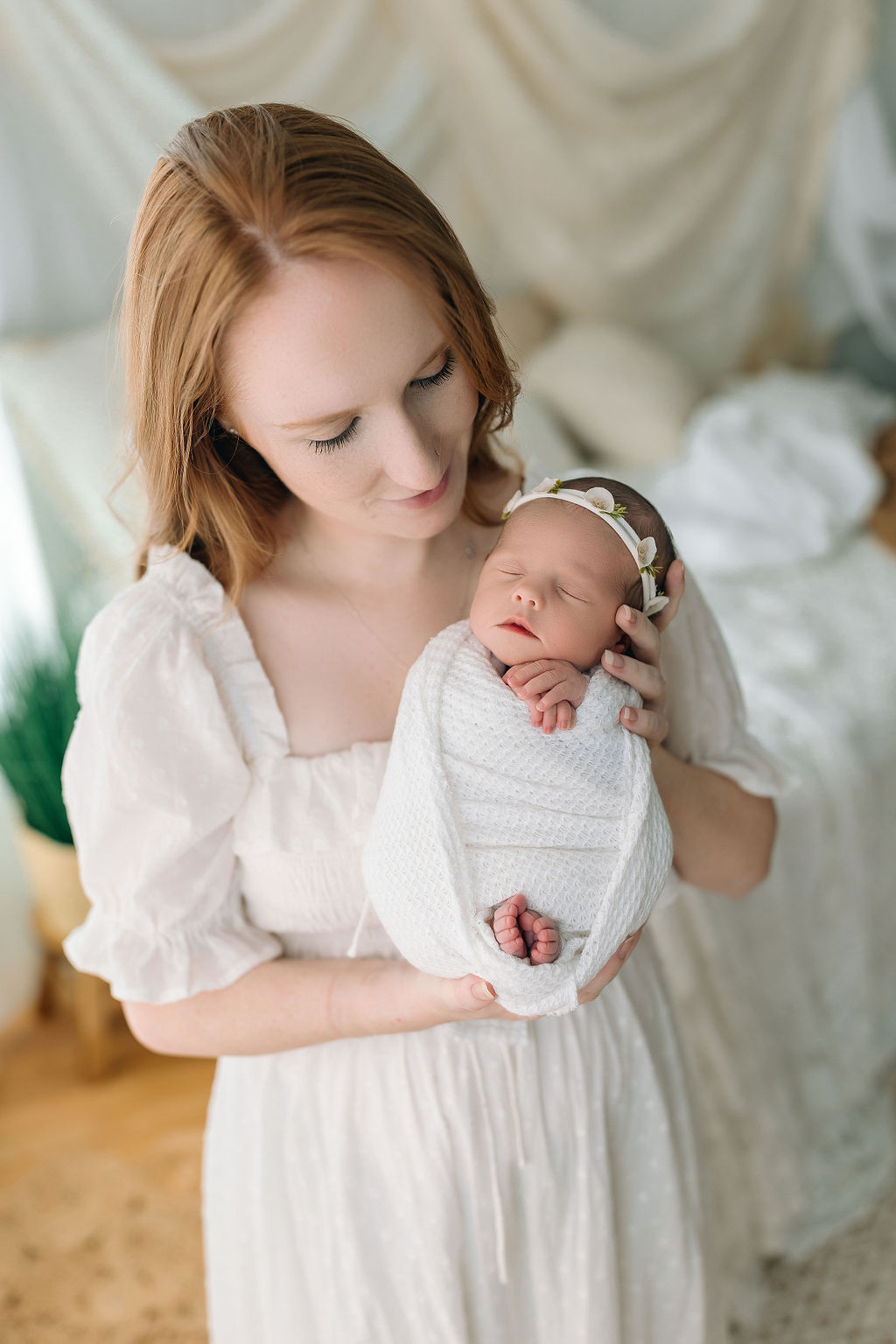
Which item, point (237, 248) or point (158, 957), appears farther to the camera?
point (158, 957)

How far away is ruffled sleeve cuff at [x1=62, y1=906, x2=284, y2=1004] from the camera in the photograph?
0.87 metres

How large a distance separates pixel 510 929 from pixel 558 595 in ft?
0.81

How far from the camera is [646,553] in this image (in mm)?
842

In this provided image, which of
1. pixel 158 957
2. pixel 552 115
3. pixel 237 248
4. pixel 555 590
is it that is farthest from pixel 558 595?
pixel 552 115

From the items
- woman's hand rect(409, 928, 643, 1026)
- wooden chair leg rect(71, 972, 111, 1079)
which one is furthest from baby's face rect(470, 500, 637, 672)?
wooden chair leg rect(71, 972, 111, 1079)

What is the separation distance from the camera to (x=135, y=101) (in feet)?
5.61

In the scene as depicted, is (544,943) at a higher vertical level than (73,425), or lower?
higher

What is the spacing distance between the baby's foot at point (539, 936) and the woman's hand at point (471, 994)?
0.15 ft

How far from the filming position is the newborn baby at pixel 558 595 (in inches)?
30.8

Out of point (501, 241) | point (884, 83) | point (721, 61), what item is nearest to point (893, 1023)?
point (501, 241)

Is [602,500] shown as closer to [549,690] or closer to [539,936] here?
[549,690]

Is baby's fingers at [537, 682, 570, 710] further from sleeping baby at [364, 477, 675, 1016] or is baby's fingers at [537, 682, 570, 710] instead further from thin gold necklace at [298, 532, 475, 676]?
thin gold necklace at [298, 532, 475, 676]

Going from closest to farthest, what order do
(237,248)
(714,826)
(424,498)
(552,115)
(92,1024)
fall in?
1. (237,248)
2. (424,498)
3. (714,826)
4. (92,1024)
5. (552,115)

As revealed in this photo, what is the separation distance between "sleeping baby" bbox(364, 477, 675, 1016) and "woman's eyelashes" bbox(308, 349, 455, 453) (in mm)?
145
